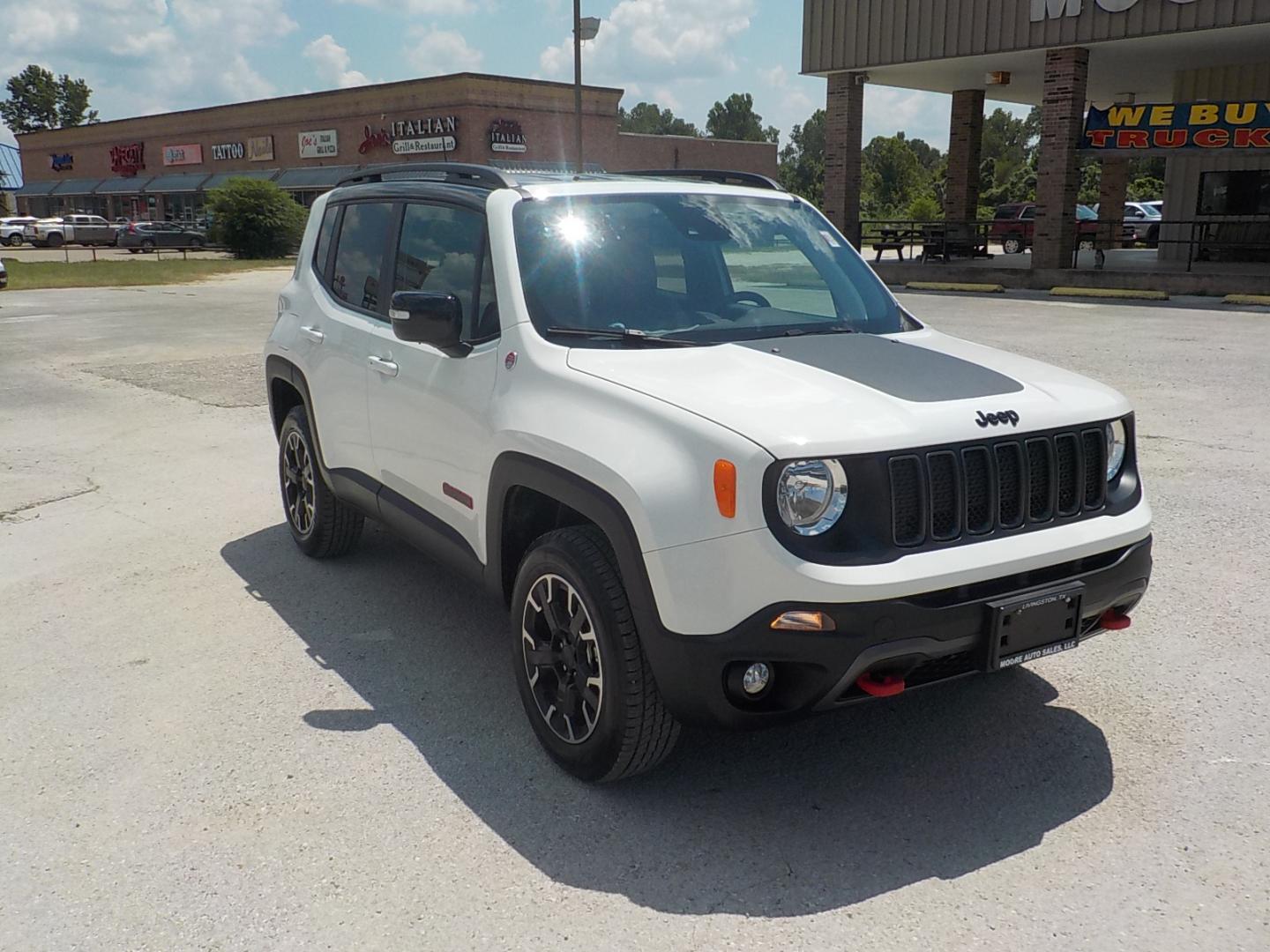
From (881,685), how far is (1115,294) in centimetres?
1981

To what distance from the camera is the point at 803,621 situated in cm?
302

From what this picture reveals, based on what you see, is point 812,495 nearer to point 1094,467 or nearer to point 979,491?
point 979,491

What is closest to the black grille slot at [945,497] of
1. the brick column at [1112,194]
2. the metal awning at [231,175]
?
the brick column at [1112,194]

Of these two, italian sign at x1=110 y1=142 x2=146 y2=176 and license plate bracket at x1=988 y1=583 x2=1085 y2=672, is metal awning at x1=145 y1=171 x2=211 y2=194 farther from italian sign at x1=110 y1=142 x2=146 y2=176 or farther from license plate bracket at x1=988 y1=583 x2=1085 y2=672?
license plate bracket at x1=988 y1=583 x2=1085 y2=672

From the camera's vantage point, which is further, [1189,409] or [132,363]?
[132,363]

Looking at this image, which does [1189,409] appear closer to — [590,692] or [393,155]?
[590,692]

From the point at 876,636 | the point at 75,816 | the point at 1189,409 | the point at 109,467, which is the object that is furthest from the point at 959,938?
the point at 1189,409

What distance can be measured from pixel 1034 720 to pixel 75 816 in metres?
3.18

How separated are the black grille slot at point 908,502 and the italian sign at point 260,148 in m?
59.6

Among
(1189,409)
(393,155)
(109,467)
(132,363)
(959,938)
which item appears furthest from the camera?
(393,155)

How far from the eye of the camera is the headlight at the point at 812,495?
3.05 metres

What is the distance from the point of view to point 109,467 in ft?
26.3

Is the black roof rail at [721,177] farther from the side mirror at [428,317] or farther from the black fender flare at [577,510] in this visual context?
the black fender flare at [577,510]

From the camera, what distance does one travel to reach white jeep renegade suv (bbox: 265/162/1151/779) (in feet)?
10.0
